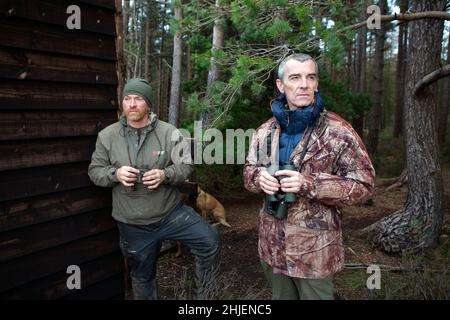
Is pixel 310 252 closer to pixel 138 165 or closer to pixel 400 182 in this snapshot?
pixel 138 165

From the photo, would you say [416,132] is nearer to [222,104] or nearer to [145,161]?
[222,104]

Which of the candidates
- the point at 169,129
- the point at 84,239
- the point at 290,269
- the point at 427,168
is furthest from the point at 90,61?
the point at 427,168

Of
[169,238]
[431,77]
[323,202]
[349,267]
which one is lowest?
[349,267]

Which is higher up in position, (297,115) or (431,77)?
(431,77)

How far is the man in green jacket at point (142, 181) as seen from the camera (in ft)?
9.74

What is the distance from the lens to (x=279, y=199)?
89.4 inches

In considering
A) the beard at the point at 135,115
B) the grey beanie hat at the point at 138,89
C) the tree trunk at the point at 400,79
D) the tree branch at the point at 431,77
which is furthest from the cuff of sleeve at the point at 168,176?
the tree trunk at the point at 400,79

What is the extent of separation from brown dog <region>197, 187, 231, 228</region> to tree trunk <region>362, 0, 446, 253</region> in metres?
2.63

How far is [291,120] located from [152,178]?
1.13 metres

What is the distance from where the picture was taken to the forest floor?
11.3 ft

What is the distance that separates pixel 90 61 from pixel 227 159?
4027mm

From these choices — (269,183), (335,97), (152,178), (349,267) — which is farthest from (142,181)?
(335,97)

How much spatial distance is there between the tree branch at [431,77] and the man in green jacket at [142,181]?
11.0ft

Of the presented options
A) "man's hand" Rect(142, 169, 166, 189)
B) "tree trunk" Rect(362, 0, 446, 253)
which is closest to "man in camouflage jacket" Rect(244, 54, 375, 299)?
"man's hand" Rect(142, 169, 166, 189)
